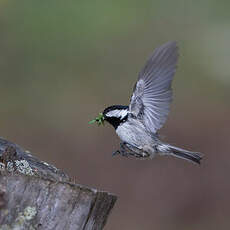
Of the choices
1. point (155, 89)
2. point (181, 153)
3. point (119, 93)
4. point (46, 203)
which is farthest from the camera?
point (119, 93)

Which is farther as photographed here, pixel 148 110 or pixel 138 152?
pixel 138 152

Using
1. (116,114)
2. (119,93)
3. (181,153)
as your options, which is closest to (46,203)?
(116,114)

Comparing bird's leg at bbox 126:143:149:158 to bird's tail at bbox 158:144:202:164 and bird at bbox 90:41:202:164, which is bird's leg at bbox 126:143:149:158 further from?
bird's tail at bbox 158:144:202:164

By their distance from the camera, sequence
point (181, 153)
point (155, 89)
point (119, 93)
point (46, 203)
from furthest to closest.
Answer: point (119, 93) < point (181, 153) < point (155, 89) < point (46, 203)

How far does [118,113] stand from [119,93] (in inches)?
232

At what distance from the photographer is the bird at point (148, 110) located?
15.5 feet

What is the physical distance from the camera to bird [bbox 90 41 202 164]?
474 cm

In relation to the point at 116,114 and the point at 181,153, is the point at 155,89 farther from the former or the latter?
the point at 181,153

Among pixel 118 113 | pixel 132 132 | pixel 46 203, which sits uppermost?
pixel 118 113

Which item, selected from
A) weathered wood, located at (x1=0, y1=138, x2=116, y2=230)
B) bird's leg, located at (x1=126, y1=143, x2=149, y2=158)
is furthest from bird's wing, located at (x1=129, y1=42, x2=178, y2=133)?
weathered wood, located at (x1=0, y1=138, x2=116, y2=230)

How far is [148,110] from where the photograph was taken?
4895 mm

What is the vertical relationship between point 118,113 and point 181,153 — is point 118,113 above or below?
above

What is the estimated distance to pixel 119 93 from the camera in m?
10.8

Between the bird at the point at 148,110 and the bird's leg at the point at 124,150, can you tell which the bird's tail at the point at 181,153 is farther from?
the bird's leg at the point at 124,150
